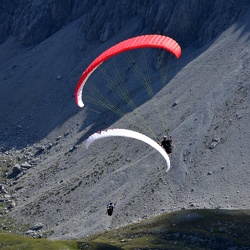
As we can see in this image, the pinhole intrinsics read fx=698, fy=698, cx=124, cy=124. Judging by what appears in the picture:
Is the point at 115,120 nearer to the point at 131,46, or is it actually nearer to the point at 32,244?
the point at 32,244

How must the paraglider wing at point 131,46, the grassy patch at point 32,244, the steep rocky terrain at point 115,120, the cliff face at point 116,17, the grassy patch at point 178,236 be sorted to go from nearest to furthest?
1. the paraglider wing at point 131,46
2. the grassy patch at point 178,236
3. the grassy patch at point 32,244
4. the steep rocky terrain at point 115,120
5. the cliff face at point 116,17

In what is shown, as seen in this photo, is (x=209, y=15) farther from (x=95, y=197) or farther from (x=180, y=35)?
(x=95, y=197)

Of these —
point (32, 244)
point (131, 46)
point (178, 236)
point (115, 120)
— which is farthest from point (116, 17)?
point (131, 46)

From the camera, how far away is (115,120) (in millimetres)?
85750

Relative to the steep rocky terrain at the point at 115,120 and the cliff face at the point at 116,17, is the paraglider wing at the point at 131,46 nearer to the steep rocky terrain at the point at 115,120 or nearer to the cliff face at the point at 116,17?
the steep rocky terrain at the point at 115,120

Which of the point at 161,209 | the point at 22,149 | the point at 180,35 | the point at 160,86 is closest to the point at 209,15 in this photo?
the point at 180,35

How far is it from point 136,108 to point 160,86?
477 centimetres

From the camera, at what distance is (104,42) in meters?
103

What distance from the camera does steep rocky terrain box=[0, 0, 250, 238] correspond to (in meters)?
66.6

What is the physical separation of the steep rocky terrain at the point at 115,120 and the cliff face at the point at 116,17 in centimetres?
16

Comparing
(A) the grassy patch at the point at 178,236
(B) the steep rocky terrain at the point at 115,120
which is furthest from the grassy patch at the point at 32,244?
(B) the steep rocky terrain at the point at 115,120

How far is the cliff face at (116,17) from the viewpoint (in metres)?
91.1

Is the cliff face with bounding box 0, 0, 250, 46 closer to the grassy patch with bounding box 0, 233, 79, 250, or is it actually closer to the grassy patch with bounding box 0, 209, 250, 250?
the grassy patch with bounding box 0, 209, 250, 250

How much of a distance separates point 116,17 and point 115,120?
23.6 meters
